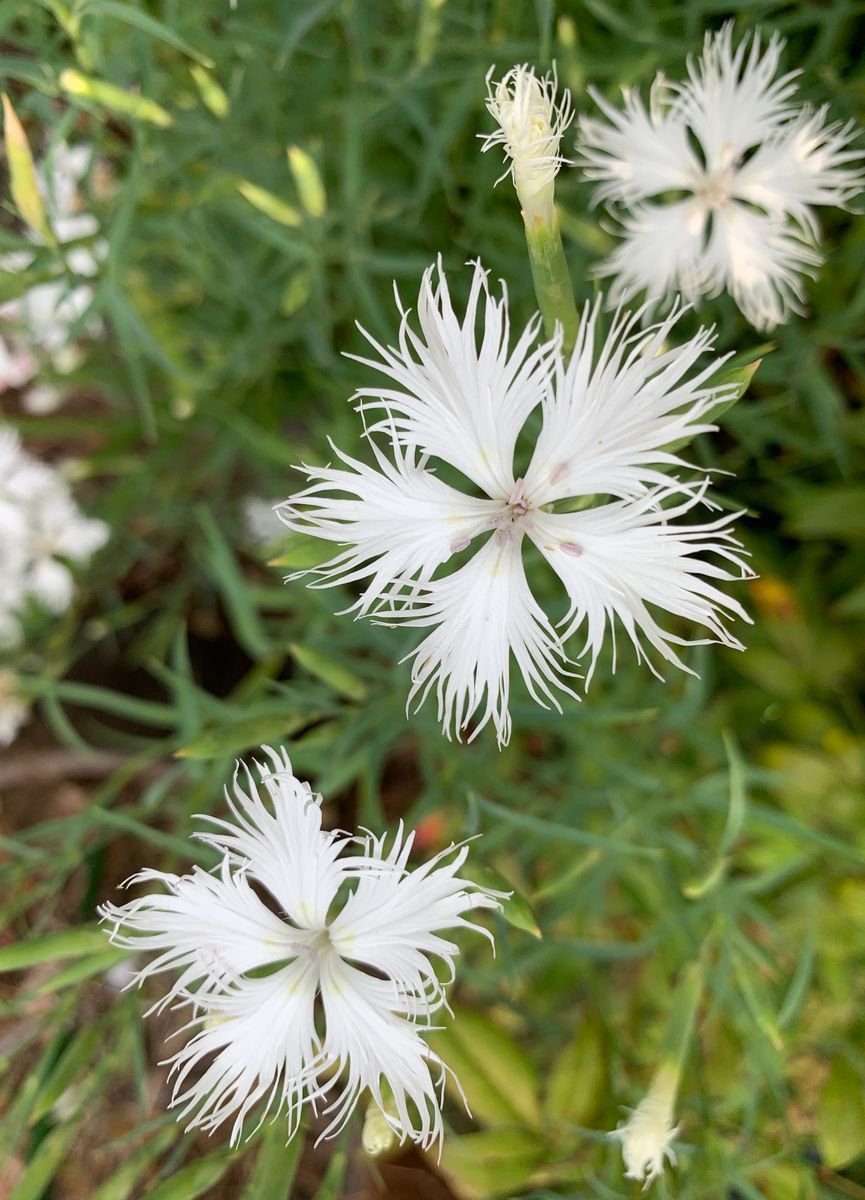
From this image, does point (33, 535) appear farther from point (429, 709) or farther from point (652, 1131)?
point (652, 1131)

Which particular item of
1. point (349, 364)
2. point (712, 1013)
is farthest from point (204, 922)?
point (349, 364)

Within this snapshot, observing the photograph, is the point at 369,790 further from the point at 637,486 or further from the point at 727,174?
the point at 727,174

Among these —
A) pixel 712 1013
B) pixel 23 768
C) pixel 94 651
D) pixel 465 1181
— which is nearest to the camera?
pixel 712 1013

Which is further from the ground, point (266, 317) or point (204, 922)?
point (266, 317)

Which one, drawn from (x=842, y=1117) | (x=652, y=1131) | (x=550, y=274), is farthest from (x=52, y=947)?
(x=842, y=1117)

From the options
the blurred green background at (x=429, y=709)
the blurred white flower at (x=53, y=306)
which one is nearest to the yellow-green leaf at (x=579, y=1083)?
the blurred green background at (x=429, y=709)

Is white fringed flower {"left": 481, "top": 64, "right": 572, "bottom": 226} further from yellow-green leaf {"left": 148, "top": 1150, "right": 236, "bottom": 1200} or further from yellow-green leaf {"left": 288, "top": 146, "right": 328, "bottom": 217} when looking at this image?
yellow-green leaf {"left": 148, "top": 1150, "right": 236, "bottom": 1200}

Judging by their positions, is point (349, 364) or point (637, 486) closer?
point (637, 486)
